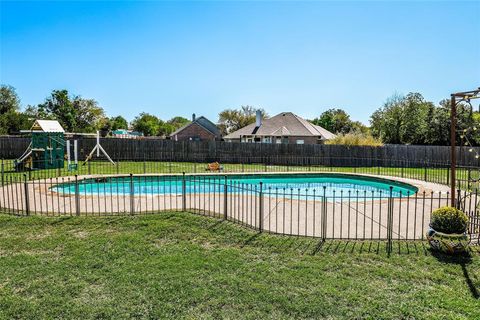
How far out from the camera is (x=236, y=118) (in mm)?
61594

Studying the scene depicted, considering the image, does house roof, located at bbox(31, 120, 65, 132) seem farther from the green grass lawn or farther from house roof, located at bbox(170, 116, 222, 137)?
house roof, located at bbox(170, 116, 222, 137)

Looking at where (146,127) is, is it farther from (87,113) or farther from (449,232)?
(449,232)

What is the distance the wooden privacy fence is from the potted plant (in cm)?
1767

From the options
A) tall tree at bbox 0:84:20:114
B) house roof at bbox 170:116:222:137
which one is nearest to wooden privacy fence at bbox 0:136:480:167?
house roof at bbox 170:116:222:137

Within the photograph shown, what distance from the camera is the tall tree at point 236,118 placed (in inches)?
2396

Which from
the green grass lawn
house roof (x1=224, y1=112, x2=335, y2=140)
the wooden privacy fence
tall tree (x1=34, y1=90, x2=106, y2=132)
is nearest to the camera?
the green grass lawn

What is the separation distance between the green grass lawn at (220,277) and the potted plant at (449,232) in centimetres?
21

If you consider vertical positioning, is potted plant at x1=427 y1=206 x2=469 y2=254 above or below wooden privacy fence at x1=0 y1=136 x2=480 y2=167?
below

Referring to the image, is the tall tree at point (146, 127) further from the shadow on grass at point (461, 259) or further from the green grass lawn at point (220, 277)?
the shadow on grass at point (461, 259)

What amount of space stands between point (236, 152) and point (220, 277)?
20.1 meters

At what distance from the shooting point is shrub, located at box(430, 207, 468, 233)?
5289mm

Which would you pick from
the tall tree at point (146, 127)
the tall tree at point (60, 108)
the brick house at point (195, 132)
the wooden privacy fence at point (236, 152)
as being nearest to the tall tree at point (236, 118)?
the tall tree at point (146, 127)

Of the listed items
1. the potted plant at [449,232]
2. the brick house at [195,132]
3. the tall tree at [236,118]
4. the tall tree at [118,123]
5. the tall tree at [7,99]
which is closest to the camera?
the potted plant at [449,232]

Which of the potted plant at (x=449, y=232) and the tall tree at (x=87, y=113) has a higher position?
the tall tree at (x=87, y=113)
